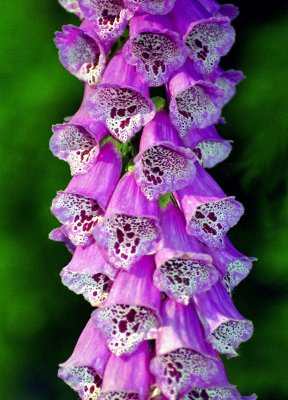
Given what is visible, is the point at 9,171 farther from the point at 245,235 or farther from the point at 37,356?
the point at 245,235

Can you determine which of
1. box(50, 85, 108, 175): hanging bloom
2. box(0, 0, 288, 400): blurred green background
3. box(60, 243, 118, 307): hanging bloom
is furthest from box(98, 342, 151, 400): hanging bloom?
box(0, 0, 288, 400): blurred green background

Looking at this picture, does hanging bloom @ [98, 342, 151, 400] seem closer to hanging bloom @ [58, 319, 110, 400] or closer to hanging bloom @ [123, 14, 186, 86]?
hanging bloom @ [58, 319, 110, 400]

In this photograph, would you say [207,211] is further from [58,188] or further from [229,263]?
[58,188]

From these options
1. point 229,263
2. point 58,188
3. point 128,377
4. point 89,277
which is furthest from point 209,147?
point 58,188

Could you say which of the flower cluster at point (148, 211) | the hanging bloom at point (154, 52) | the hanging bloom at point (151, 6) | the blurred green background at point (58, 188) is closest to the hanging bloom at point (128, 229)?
the flower cluster at point (148, 211)

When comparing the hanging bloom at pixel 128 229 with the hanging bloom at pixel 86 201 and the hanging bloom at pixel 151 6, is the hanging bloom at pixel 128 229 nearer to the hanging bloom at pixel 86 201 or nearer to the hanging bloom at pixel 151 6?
the hanging bloom at pixel 86 201
